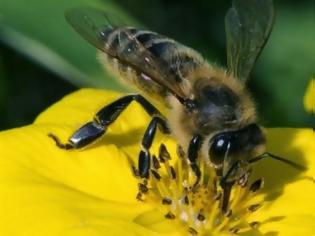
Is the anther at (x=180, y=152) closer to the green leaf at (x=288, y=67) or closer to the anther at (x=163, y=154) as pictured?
the anther at (x=163, y=154)

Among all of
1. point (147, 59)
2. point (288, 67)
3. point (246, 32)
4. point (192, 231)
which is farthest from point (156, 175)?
point (288, 67)

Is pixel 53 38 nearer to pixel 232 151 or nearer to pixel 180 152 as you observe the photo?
pixel 180 152

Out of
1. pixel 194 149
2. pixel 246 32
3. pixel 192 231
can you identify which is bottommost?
pixel 192 231

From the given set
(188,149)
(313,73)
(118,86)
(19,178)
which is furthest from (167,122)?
(313,73)

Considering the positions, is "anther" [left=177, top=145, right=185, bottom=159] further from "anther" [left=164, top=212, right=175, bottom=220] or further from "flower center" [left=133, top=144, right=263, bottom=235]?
"anther" [left=164, top=212, right=175, bottom=220]

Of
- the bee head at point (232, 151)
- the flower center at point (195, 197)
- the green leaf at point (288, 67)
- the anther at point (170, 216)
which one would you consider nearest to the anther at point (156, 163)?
the flower center at point (195, 197)

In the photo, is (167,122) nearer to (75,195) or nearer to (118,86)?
(75,195)

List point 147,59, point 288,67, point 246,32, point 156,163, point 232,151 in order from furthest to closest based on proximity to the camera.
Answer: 1. point 288,67
2. point 246,32
3. point 156,163
4. point 147,59
5. point 232,151
